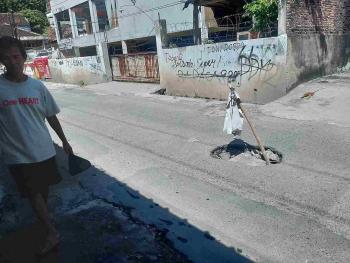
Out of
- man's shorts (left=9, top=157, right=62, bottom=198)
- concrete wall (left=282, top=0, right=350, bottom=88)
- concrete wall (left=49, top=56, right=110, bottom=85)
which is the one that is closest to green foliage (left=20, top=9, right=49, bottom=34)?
concrete wall (left=49, top=56, right=110, bottom=85)

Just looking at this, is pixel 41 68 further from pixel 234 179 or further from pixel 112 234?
pixel 112 234

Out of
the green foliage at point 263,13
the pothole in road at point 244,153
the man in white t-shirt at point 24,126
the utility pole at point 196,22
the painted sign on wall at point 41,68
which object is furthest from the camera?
the painted sign on wall at point 41,68

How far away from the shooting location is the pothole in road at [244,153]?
6120mm

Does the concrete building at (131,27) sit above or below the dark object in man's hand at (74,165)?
above

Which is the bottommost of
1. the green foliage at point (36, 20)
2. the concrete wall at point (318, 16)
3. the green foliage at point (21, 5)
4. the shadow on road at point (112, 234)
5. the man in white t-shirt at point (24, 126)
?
the shadow on road at point (112, 234)

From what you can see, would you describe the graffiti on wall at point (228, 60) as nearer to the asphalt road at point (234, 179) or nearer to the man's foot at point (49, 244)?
the asphalt road at point (234, 179)

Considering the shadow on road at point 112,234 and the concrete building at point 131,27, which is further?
the concrete building at point 131,27

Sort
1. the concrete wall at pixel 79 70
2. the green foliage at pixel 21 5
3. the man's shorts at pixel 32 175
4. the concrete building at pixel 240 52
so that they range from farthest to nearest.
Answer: the green foliage at pixel 21 5, the concrete wall at pixel 79 70, the concrete building at pixel 240 52, the man's shorts at pixel 32 175

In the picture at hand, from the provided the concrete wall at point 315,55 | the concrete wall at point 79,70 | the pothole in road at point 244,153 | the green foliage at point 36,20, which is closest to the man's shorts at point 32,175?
the pothole in road at point 244,153

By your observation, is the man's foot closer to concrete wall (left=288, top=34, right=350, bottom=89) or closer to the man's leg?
the man's leg

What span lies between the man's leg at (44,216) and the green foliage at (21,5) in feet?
164

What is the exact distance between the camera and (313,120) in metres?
8.53

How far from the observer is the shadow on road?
3514 mm

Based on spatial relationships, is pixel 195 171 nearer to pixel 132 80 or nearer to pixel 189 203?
pixel 189 203
